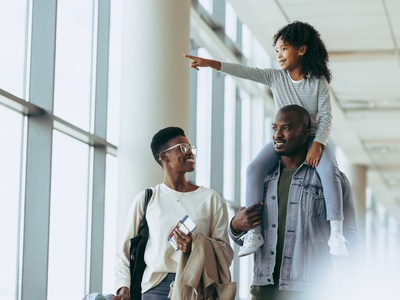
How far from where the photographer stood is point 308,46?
4578 mm

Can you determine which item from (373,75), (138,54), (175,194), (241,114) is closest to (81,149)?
(138,54)

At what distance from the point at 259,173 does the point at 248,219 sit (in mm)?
244

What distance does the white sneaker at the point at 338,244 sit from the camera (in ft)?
13.6

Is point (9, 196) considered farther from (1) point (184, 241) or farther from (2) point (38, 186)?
(1) point (184, 241)

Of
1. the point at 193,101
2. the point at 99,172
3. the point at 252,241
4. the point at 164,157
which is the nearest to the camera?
the point at 252,241

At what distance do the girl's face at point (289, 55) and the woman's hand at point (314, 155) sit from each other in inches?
18.2

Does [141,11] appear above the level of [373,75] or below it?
below

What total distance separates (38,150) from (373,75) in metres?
9.49

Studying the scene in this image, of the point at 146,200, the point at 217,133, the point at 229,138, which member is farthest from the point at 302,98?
the point at 229,138

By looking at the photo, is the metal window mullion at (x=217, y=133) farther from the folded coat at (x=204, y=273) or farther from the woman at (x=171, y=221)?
the folded coat at (x=204, y=273)

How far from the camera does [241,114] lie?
50.4 feet

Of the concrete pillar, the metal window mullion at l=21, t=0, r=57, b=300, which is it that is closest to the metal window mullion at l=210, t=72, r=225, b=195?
the concrete pillar

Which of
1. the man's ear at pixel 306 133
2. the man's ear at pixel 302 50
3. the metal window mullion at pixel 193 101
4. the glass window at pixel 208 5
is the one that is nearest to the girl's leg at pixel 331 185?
the man's ear at pixel 306 133

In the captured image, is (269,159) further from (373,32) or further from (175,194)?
(373,32)
